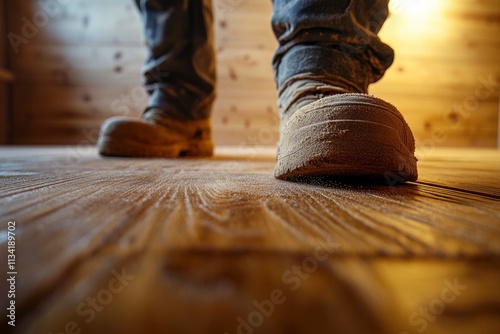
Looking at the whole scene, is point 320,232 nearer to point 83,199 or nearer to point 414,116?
point 83,199

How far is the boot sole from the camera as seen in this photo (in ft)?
1.25

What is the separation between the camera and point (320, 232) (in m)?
0.20

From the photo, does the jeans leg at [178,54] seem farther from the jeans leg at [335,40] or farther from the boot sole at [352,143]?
the boot sole at [352,143]

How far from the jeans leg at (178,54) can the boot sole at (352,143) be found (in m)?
0.75

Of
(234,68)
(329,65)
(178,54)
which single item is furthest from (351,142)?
(234,68)

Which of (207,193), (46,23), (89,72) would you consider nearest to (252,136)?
(89,72)

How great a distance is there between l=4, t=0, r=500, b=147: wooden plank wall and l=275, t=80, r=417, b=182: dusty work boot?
2.56m

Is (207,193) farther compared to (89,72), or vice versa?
(89,72)

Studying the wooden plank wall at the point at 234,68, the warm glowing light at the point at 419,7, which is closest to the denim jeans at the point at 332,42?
the wooden plank wall at the point at 234,68

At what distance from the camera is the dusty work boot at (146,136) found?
0.97 m

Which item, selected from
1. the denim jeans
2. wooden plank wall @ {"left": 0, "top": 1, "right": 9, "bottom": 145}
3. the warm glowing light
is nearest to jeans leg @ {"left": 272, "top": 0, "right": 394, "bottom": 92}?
the denim jeans

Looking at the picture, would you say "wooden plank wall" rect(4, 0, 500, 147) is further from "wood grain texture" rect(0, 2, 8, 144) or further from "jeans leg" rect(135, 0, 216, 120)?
"jeans leg" rect(135, 0, 216, 120)

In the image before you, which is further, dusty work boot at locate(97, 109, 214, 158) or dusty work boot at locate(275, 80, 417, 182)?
dusty work boot at locate(97, 109, 214, 158)

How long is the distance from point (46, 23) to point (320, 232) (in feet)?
10.8
